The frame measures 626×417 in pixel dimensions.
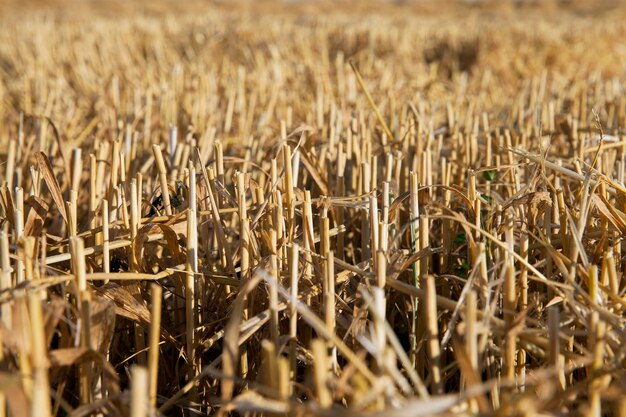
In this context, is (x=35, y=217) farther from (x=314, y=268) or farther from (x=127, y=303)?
(x=314, y=268)

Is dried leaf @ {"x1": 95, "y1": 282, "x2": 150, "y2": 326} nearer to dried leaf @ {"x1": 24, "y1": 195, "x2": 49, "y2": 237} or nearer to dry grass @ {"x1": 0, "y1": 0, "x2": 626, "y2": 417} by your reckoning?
dry grass @ {"x1": 0, "y1": 0, "x2": 626, "y2": 417}

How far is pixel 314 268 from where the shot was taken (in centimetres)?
98

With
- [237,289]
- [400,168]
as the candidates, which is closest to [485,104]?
[400,168]

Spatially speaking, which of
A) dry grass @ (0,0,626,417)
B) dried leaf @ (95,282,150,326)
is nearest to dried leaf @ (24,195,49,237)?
dry grass @ (0,0,626,417)

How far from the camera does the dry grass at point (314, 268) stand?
71cm

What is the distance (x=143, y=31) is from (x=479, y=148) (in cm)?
332

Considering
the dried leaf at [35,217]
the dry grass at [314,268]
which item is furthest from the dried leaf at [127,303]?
the dried leaf at [35,217]

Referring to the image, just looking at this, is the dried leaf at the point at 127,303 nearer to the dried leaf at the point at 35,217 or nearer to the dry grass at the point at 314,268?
the dry grass at the point at 314,268

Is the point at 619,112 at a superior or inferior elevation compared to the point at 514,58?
inferior

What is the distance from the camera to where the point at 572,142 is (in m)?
1.58

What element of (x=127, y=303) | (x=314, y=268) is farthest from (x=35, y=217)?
(x=314, y=268)

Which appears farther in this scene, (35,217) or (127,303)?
(35,217)

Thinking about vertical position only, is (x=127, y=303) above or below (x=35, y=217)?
below

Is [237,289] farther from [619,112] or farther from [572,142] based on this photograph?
[619,112]
